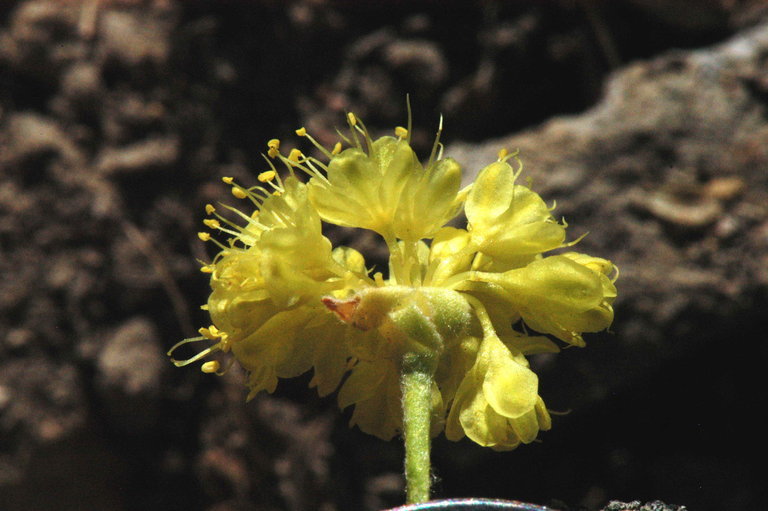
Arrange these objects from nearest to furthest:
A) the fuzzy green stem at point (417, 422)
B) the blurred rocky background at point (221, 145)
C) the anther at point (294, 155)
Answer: the fuzzy green stem at point (417, 422)
the anther at point (294, 155)
the blurred rocky background at point (221, 145)

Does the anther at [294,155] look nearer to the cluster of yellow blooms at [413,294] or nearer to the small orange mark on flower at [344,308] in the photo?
the cluster of yellow blooms at [413,294]

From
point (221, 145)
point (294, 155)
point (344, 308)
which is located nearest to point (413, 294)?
point (344, 308)

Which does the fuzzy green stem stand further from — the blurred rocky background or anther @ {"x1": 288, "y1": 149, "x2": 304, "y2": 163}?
the blurred rocky background

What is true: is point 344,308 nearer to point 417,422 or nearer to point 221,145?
point 417,422

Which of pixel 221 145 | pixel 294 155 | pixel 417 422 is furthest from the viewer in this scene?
pixel 221 145

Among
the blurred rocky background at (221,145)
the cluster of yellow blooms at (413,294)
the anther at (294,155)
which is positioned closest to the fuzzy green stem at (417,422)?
the cluster of yellow blooms at (413,294)

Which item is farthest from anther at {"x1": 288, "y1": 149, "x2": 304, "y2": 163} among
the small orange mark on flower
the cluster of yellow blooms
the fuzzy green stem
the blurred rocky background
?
the blurred rocky background
